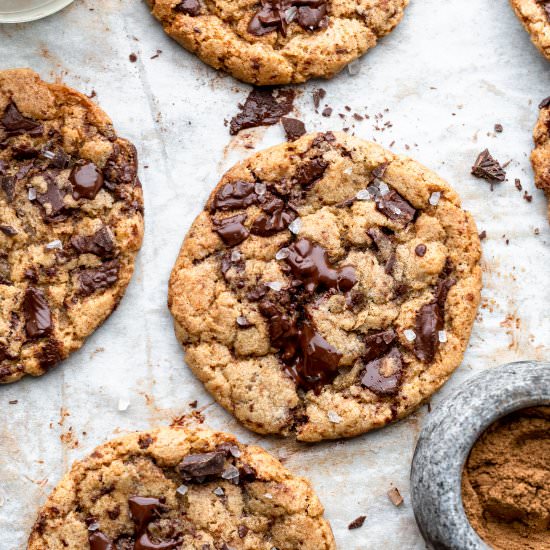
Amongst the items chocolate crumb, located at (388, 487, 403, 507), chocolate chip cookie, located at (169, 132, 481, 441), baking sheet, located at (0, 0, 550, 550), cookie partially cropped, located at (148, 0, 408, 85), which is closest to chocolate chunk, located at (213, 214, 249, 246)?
chocolate chip cookie, located at (169, 132, 481, 441)

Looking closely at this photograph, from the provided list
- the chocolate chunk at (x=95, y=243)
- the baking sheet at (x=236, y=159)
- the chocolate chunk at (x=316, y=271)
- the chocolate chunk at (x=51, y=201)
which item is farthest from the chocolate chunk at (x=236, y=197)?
the chocolate chunk at (x=51, y=201)

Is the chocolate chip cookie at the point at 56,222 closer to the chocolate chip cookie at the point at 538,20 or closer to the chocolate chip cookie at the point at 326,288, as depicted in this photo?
the chocolate chip cookie at the point at 326,288

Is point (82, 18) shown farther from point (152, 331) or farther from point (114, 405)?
point (114, 405)

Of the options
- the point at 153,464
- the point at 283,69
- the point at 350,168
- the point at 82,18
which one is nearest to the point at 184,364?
the point at 153,464

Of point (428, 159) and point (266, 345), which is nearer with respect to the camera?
point (266, 345)

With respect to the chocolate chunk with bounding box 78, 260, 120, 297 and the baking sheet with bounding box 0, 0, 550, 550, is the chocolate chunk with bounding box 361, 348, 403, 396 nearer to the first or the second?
the baking sheet with bounding box 0, 0, 550, 550

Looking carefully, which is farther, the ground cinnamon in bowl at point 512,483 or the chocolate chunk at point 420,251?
the chocolate chunk at point 420,251
